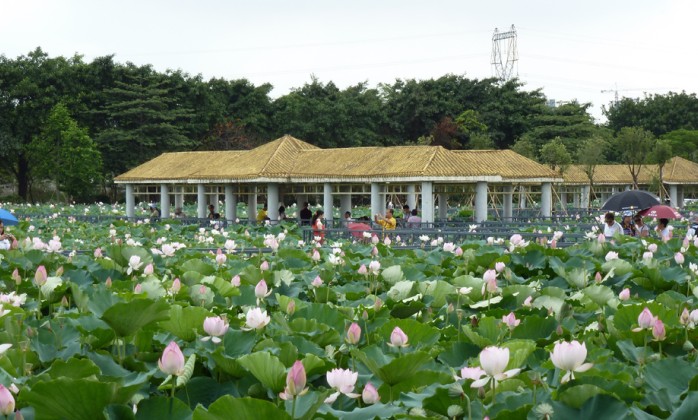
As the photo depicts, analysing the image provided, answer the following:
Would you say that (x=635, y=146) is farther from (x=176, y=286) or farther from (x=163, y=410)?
(x=163, y=410)

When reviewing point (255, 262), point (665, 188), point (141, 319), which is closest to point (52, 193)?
point (665, 188)

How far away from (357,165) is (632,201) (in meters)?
11.2

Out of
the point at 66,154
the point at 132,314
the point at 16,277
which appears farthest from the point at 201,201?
the point at 132,314

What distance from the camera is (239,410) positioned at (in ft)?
7.43

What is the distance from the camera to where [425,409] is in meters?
2.83

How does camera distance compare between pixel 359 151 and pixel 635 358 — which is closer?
pixel 635 358

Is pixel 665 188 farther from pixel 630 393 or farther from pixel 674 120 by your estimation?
pixel 630 393

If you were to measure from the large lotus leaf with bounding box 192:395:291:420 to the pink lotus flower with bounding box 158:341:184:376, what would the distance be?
38 cm

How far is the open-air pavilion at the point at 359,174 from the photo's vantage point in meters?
24.9

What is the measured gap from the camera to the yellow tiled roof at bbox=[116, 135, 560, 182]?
984 inches

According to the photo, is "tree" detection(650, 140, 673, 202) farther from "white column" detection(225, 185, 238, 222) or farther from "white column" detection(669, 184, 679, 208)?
"white column" detection(225, 185, 238, 222)

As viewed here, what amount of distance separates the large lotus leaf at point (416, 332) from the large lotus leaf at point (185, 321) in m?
0.77

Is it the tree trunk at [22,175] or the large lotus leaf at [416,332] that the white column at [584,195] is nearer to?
the tree trunk at [22,175]

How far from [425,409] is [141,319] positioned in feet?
4.27
